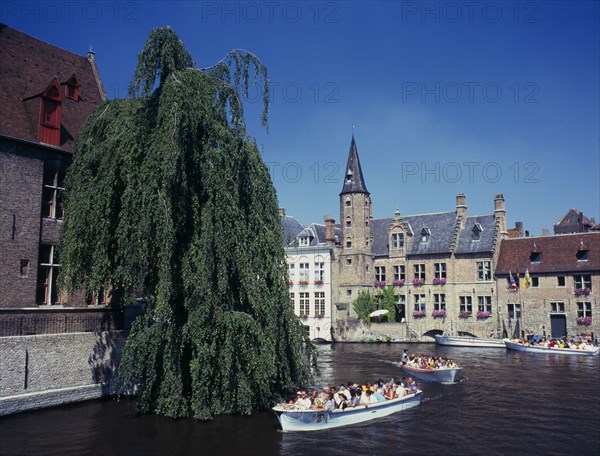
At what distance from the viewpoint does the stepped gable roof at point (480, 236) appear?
4741 cm

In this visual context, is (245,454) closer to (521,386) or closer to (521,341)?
(521,386)

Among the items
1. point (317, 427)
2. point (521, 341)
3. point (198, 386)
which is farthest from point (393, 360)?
point (198, 386)

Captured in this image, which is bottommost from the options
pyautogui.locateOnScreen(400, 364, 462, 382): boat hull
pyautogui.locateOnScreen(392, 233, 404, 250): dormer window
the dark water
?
the dark water

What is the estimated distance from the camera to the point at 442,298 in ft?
159

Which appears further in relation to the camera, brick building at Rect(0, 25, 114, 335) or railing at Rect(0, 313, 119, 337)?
brick building at Rect(0, 25, 114, 335)

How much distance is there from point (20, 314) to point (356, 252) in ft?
112

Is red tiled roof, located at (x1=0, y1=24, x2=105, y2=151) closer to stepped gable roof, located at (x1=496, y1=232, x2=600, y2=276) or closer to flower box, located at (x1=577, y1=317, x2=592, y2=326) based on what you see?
stepped gable roof, located at (x1=496, y1=232, x2=600, y2=276)

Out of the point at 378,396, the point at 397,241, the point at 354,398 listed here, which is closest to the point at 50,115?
the point at 354,398

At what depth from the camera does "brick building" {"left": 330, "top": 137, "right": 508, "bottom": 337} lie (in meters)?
47.3

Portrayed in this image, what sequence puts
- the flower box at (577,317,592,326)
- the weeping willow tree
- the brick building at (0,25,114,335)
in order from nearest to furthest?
the weeping willow tree → the brick building at (0,25,114,335) → the flower box at (577,317,592,326)

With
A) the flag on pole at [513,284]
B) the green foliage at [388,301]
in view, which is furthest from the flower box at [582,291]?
the green foliage at [388,301]

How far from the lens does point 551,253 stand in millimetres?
45250

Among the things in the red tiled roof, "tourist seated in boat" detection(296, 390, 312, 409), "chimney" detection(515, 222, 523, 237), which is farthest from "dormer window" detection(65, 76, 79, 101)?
"chimney" detection(515, 222, 523, 237)

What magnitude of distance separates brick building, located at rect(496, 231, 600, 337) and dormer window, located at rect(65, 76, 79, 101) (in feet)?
116
